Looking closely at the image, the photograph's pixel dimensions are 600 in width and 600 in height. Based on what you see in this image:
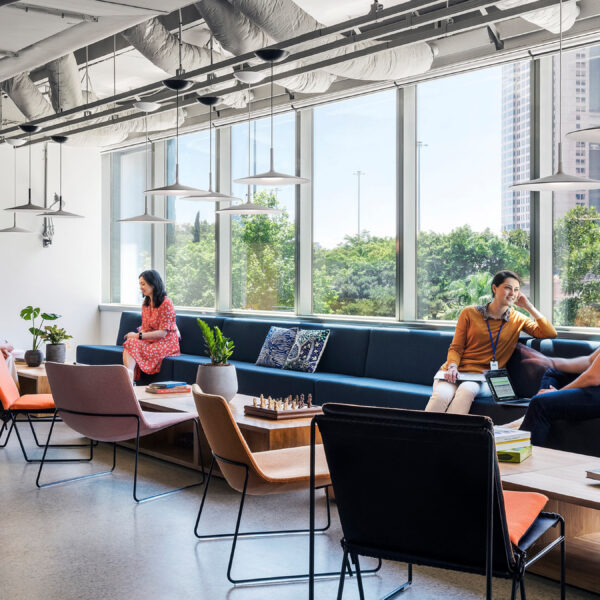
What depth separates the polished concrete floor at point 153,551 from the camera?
316 centimetres

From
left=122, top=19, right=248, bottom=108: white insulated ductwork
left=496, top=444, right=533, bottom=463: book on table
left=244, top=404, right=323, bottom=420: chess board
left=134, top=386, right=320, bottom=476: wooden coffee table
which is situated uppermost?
left=122, top=19, right=248, bottom=108: white insulated ductwork

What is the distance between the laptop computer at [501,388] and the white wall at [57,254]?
6.59 metres

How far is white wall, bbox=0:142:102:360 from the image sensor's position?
9.68m

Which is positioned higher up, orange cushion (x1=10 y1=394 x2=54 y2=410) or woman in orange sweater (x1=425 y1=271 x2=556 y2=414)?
woman in orange sweater (x1=425 y1=271 x2=556 y2=414)

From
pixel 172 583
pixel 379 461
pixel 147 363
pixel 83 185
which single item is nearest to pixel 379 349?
pixel 147 363

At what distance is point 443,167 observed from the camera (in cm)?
680

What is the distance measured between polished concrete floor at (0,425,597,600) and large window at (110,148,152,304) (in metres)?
5.84

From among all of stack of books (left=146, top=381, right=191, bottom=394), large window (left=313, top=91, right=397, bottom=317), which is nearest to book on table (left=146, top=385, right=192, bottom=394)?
stack of books (left=146, top=381, right=191, bottom=394)

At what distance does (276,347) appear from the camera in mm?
7289

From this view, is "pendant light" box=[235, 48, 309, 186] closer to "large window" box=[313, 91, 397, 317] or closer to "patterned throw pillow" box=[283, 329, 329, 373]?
"patterned throw pillow" box=[283, 329, 329, 373]

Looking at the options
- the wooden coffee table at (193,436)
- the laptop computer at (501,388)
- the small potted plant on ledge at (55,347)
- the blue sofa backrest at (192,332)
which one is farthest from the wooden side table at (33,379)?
the laptop computer at (501,388)

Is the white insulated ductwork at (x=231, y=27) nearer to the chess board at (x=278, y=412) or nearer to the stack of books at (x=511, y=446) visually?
the chess board at (x=278, y=412)

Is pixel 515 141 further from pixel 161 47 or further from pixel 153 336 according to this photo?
pixel 153 336

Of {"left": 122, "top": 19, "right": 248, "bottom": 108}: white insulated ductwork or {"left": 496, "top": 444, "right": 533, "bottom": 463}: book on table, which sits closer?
{"left": 496, "top": 444, "right": 533, "bottom": 463}: book on table
